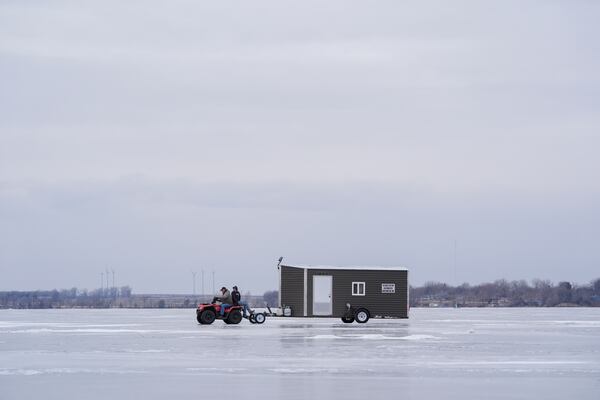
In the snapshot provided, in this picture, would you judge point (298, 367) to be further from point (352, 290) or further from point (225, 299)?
point (352, 290)

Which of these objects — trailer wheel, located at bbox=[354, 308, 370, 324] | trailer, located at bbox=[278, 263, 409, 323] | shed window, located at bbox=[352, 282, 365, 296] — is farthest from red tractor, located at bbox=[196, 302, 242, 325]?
shed window, located at bbox=[352, 282, 365, 296]

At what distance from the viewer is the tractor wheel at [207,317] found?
44938mm

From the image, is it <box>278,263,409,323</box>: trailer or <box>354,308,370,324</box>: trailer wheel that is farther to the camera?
<box>278,263,409,323</box>: trailer

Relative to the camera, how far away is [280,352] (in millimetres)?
26125

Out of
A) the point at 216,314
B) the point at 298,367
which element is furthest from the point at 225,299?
the point at 298,367

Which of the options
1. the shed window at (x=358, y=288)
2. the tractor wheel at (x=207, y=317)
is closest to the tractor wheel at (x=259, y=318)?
the tractor wheel at (x=207, y=317)

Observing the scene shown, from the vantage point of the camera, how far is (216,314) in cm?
4534

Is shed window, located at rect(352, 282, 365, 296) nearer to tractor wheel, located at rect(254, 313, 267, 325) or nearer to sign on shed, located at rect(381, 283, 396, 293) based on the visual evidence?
sign on shed, located at rect(381, 283, 396, 293)

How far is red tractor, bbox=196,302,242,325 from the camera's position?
1769 inches

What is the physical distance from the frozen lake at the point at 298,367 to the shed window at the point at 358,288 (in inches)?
741

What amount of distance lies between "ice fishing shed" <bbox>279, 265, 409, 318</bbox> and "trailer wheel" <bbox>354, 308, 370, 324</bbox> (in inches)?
102

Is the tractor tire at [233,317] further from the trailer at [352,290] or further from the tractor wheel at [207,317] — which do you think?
the trailer at [352,290]

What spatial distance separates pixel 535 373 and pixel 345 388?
189 inches

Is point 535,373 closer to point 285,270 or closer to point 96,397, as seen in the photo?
point 96,397
